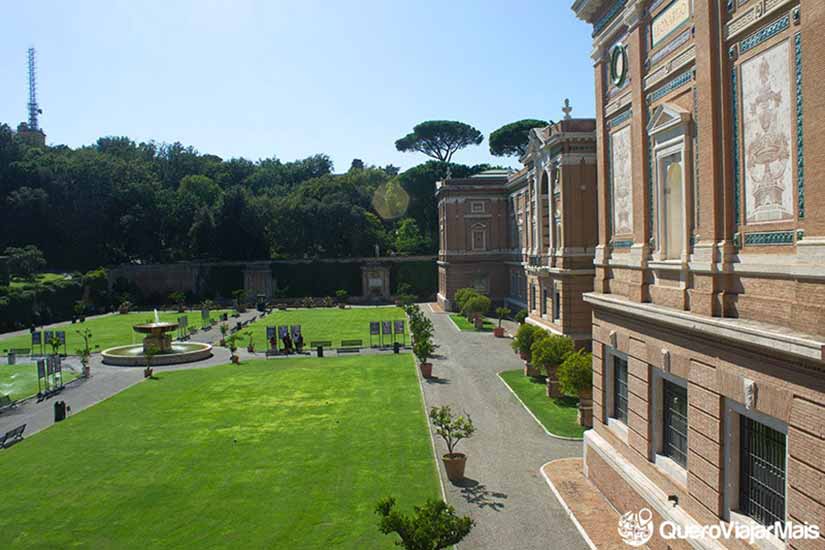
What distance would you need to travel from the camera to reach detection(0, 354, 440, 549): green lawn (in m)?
14.4

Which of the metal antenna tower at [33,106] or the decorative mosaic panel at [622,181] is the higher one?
the metal antenna tower at [33,106]

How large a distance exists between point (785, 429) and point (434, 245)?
7213 cm

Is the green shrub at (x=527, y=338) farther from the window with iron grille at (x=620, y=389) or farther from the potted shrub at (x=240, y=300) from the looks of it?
the potted shrub at (x=240, y=300)

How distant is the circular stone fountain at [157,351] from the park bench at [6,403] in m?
8.87

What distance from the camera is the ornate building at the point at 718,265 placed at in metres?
8.42

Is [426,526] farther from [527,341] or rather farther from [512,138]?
[512,138]

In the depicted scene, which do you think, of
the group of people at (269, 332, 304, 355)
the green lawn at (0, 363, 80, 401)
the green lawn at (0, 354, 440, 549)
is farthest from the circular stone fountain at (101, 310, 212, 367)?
the green lawn at (0, 354, 440, 549)

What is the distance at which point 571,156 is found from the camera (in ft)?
111

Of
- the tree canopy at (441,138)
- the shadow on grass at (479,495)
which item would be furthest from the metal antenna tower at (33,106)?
the shadow on grass at (479,495)

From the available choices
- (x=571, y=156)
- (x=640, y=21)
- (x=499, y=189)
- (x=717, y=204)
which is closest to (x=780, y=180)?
(x=717, y=204)

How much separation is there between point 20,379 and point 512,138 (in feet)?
227

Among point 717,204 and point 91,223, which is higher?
point 91,223

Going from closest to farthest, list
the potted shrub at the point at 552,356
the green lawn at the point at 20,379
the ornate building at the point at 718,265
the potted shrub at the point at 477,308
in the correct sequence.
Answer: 1. the ornate building at the point at 718,265
2. the potted shrub at the point at 552,356
3. the green lawn at the point at 20,379
4. the potted shrub at the point at 477,308

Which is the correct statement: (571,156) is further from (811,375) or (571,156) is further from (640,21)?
(811,375)
